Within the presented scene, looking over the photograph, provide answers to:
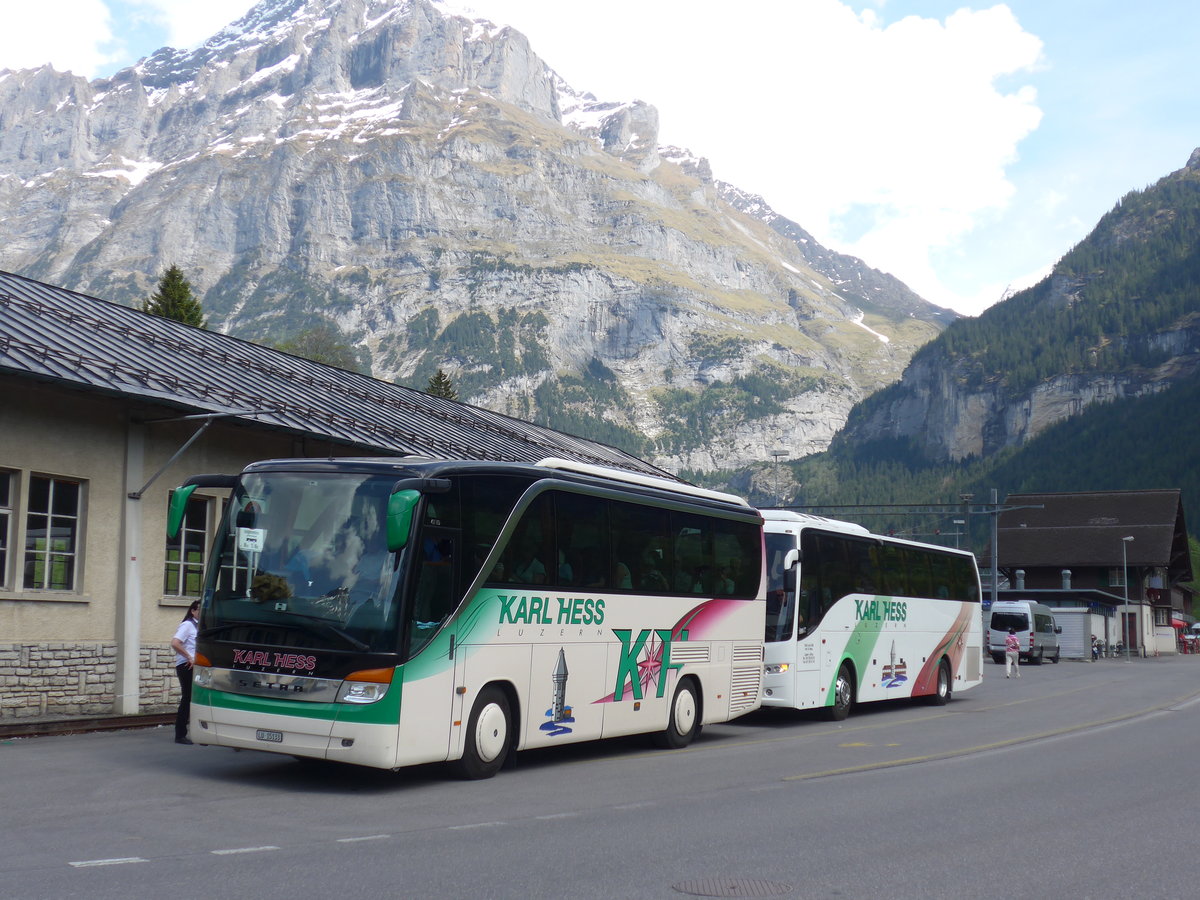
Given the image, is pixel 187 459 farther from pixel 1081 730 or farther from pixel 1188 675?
pixel 1188 675

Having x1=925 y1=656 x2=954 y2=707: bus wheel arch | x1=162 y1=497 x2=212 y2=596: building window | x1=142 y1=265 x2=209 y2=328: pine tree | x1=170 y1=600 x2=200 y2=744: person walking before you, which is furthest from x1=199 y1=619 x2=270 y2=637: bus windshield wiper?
x1=142 y1=265 x2=209 y2=328: pine tree

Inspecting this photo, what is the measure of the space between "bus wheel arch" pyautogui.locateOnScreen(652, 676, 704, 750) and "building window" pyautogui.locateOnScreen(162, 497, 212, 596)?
26.5 ft

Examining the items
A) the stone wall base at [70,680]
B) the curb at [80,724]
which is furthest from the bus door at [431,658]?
the stone wall base at [70,680]

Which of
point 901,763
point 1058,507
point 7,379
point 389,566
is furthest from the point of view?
point 1058,507

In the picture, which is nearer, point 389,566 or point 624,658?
point 389,566

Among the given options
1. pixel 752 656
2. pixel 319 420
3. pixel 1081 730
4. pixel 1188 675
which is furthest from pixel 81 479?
pixel 1188 675

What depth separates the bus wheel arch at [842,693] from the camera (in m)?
21.0

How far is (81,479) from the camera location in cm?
1747

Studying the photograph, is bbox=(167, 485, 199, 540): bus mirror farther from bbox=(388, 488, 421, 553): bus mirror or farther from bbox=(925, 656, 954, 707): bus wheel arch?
bbox=(925, 656, 954, 707): bus wheel arch

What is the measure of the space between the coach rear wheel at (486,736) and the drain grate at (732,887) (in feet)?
16.0

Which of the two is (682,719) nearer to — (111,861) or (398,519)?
(398,519)

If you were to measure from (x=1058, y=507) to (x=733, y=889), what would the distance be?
289 feet

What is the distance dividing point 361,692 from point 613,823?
2701mm

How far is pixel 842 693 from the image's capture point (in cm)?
2125
